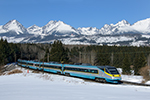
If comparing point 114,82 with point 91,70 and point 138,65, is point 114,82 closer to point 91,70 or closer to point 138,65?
point 91,70

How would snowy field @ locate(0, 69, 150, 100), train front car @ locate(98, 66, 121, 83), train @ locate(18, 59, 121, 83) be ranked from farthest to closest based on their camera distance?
train @ locate(18, 59, 121, 83)
train front car @ locate(98, 66, 121, 83)
snowy field @ locate(0, 69, 150, 100)

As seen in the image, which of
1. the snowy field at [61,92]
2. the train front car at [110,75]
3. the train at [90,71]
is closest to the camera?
the snowy field at [61,92]

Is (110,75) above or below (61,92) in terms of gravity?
below

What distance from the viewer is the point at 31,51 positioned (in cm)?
14800

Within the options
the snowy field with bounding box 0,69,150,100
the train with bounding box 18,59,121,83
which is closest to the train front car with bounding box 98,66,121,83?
the train with bounding box 18,59,121,83

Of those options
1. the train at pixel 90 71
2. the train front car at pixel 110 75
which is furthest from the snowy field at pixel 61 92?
the train at pixel 90 71

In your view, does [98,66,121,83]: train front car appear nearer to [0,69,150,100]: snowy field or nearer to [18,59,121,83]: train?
[18,59,121,83]: train

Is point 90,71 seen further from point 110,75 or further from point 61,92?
point 61,92

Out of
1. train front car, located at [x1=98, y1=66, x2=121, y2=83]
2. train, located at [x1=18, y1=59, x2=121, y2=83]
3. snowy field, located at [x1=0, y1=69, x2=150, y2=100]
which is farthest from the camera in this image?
train, located at [x1=18, y1=59, x2=121, y2=83]

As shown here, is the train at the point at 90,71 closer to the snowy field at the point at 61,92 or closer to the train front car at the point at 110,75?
the train front car at the point at 110,75

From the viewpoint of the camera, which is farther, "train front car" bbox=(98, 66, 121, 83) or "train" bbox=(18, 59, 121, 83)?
"train" bbox=(18, 59, 121, 83)

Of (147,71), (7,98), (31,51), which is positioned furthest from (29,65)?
(31,51)

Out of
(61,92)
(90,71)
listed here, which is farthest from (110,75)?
(61,92)

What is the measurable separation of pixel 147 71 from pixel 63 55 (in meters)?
59.0
